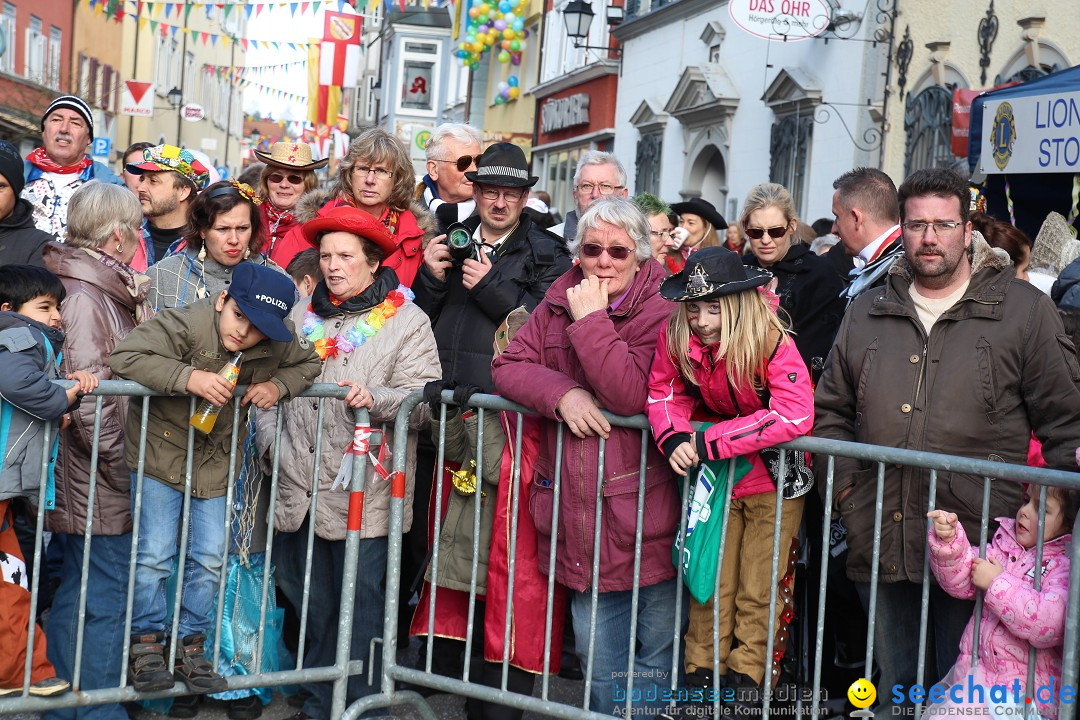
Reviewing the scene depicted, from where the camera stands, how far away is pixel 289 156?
6680mm

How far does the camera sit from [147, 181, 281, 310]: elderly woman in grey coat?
5113 mm

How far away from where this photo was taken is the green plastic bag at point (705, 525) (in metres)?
4.07

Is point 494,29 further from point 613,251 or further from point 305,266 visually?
point 613,251

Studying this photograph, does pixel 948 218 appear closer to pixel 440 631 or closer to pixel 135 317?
pixel 440 631

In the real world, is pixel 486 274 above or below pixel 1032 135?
below

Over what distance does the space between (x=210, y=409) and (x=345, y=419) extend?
0.54 metres

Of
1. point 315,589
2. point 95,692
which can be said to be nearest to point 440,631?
point 315,589

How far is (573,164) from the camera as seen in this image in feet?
79.5

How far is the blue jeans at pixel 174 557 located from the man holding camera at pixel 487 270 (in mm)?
1147

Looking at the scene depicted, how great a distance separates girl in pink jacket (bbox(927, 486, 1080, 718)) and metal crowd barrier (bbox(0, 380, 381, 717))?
2.12m

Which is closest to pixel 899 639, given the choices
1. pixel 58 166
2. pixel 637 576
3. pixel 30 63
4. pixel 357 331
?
pixel 637 576

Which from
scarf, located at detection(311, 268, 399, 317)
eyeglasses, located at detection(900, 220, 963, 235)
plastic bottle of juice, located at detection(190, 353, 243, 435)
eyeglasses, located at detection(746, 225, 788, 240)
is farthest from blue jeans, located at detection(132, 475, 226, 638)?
eyeglasses, located at detection(746, 225, 788, 240)

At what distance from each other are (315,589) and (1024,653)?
2.66m

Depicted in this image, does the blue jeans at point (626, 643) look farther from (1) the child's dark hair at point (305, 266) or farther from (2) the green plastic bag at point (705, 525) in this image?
(1) the child's dark hair at point (305, 266)
